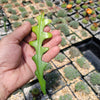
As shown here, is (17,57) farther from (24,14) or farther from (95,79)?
(24,14)

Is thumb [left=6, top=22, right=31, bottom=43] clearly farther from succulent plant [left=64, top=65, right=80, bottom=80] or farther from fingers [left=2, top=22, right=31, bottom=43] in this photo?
succulent plant [left=64, top=65, right=80, bottom=80]

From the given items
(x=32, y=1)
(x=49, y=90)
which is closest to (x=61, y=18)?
(x=32, y=1)

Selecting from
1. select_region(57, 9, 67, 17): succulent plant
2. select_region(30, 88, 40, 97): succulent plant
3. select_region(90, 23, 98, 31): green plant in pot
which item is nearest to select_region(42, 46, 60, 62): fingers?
select_region(30, 88, 40, 97): succulent plant

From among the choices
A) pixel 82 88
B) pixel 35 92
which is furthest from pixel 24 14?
pixel 82 88

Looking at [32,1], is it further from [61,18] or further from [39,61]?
[39,61]

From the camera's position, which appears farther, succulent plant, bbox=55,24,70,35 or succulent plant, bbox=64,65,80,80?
succulent plant, bbox=55,24,70,35

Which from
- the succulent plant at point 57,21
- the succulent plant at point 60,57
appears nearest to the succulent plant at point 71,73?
the succulent plant at point 60,57
